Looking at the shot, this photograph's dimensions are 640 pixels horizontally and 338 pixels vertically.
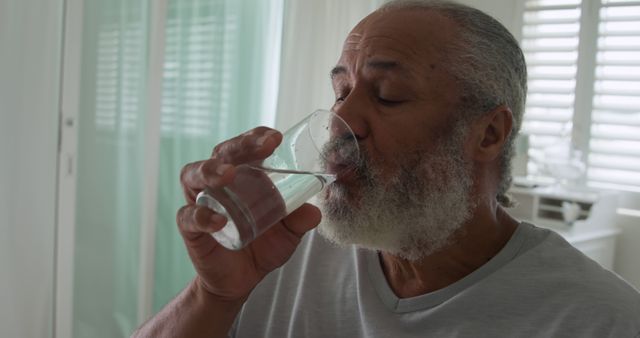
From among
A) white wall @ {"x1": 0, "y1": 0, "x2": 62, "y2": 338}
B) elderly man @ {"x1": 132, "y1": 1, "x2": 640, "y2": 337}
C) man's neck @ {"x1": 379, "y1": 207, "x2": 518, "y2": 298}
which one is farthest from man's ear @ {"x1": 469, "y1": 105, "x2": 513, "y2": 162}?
white wall @ {"x1": 0, "y1": 0, "x2": 62, "y2": 338}

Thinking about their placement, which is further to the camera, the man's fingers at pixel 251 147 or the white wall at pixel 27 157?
the white wall at pixel 27 157

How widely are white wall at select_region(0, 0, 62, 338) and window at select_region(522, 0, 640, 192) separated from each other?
2362 millimetres

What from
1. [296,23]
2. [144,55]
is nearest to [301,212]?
[144,55]

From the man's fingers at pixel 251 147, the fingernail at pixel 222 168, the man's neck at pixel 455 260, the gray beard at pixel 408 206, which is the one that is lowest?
the man's neck at pixel 455 260

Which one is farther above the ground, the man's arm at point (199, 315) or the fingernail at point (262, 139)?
the fingernail at point (262, 139)

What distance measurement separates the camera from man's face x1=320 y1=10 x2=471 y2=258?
3.19 ft

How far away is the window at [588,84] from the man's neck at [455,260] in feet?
7.53

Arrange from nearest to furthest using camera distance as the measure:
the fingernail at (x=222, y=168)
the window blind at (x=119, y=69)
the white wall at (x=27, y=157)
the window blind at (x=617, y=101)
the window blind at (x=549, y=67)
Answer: the fingernail at (x=222, y=168) < the white wall at (x=27, y=157) < the window blind at (x=119, y=69) < the window blind at (x=617, y=101) < the window blind at (x=549, y=67)

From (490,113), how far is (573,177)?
7.33ft

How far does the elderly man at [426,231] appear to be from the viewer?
3.12ft

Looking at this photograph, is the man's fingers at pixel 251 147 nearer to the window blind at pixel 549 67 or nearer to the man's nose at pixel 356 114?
the man's nose at pixel 356 114

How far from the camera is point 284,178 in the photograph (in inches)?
30.6

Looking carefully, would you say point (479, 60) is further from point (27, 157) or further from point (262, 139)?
point (27, 157)

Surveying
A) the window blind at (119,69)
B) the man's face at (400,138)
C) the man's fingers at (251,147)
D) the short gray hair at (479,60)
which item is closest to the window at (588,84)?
the window blind at (119,69)
